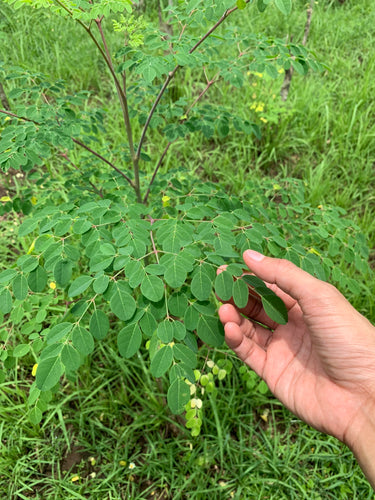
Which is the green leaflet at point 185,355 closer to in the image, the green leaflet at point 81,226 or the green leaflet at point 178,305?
the green leaflet at point 178,305

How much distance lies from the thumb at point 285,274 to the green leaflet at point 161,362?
17.1 inches

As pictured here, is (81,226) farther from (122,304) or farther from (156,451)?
(156,451)

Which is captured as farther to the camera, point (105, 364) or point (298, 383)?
point (105, 364)

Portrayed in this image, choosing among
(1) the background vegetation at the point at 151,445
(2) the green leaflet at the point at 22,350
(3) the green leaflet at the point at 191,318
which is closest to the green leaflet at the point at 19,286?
(2) the green leaflet at the point at 22,350

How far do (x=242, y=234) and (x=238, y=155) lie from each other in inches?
85.3

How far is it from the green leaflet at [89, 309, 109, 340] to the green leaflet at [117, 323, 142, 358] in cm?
6

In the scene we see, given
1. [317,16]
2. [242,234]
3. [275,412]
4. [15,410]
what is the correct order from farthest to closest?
1. [317,16]
2. [275,412]
3. [15,410]
4. [242,234]

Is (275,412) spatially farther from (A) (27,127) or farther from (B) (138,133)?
(B) (138,133)

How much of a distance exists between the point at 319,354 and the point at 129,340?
73 cm

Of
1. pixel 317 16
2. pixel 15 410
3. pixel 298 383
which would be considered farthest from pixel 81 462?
pixel 317 16

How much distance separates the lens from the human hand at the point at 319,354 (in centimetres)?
112

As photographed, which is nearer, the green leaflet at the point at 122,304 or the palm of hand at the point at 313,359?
the green leaflet at the point at 122,304

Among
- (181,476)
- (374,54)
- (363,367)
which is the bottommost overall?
(181,476)

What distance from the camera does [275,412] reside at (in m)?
2.06
